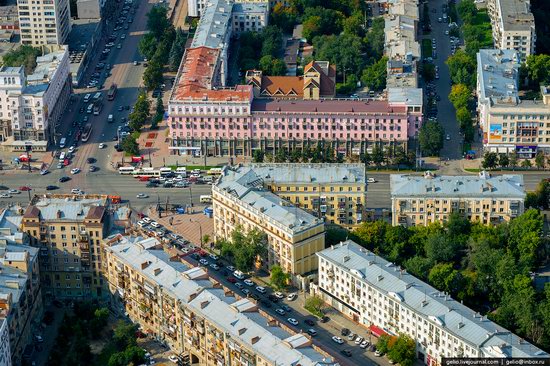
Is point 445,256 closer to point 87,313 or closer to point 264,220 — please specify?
point 264,220

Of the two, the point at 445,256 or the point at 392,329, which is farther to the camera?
the point at 445,256

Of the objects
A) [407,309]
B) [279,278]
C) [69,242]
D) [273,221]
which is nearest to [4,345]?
[69,242]

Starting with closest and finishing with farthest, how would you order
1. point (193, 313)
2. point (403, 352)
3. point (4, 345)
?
point (4, 345) → point (403, 352) → point (193, 313)

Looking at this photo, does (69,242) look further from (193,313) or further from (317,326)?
(317,326)

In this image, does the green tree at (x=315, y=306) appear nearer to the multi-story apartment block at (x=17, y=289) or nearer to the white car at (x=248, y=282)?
the white car at (x=248, y=282)

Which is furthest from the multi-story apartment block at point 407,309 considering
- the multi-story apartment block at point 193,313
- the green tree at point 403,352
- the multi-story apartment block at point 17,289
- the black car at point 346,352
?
the multi-story apartment block at point 17,289

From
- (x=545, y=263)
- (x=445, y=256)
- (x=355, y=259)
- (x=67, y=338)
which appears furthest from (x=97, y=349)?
(x=545, y=263)
